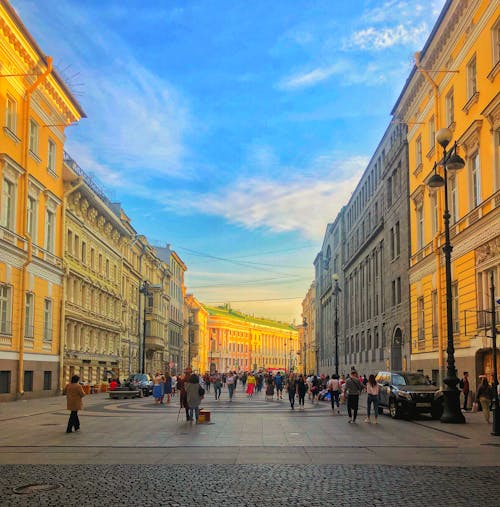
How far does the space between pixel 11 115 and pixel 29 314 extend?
33.2ft

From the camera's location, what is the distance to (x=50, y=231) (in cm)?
3862

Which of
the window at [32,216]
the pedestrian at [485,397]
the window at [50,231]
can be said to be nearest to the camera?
the pedestrian at [485,397]

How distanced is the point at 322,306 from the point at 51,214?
68.5m

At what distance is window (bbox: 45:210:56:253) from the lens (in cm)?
3795

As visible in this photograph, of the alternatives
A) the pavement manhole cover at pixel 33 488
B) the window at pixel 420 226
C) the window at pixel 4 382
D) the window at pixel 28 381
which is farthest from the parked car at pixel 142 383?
the pavement manhole cover at pixel 33 488

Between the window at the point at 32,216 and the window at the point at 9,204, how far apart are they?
2503 mm

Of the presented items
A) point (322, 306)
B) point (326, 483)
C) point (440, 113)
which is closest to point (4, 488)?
point (326, 483)

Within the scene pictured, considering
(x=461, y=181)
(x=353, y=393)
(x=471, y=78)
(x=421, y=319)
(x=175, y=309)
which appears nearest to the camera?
(x=353, y=393)

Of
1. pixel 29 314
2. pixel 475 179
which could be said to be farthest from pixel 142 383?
pixel 475 179

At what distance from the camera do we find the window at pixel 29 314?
113ft

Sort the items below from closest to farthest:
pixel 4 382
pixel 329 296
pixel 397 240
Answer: pixel 4 382 < pixel 397 240 < pixel 329 296

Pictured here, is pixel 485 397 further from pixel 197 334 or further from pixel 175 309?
pixel 197 334

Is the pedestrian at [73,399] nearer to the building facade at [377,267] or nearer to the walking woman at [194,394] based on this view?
the walking woman at [194,394]

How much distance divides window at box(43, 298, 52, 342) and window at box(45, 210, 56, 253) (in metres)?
3.00
